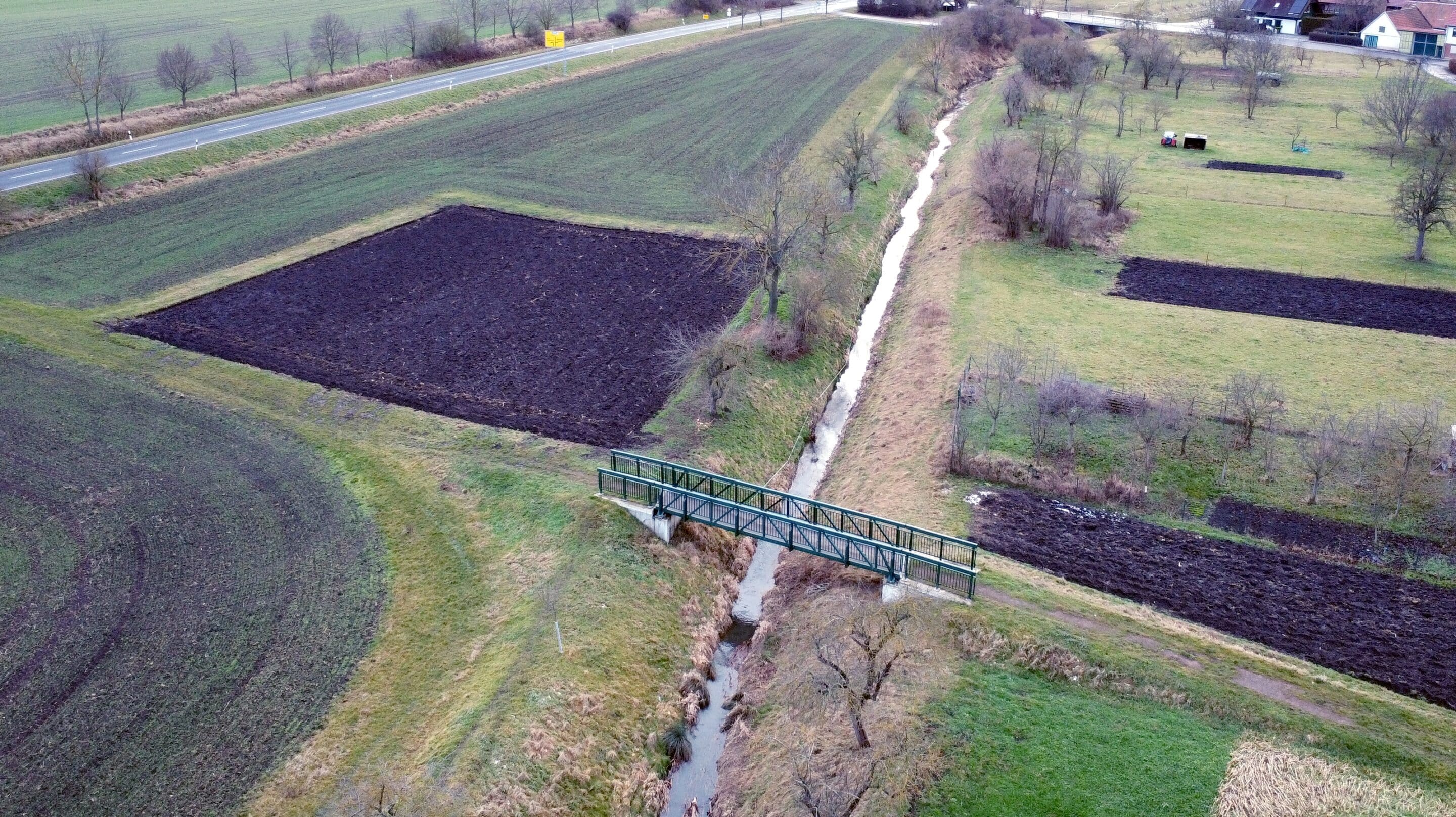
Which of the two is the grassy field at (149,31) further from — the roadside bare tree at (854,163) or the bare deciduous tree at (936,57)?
the roadside bare tree at (854,163)

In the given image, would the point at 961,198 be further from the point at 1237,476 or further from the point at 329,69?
the point at 329,69

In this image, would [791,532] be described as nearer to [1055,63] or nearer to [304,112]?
[304,112]

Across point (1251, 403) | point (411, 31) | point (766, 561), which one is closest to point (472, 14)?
point (411, 31)

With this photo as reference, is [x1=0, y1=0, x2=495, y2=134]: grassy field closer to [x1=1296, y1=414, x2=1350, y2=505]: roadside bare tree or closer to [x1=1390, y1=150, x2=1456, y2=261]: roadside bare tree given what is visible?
[x1=1296, y1=414, x2=1350, y2=505]: roadside bare tree

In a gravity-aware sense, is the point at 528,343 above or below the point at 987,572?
above

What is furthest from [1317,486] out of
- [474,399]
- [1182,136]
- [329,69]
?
[329,69]
